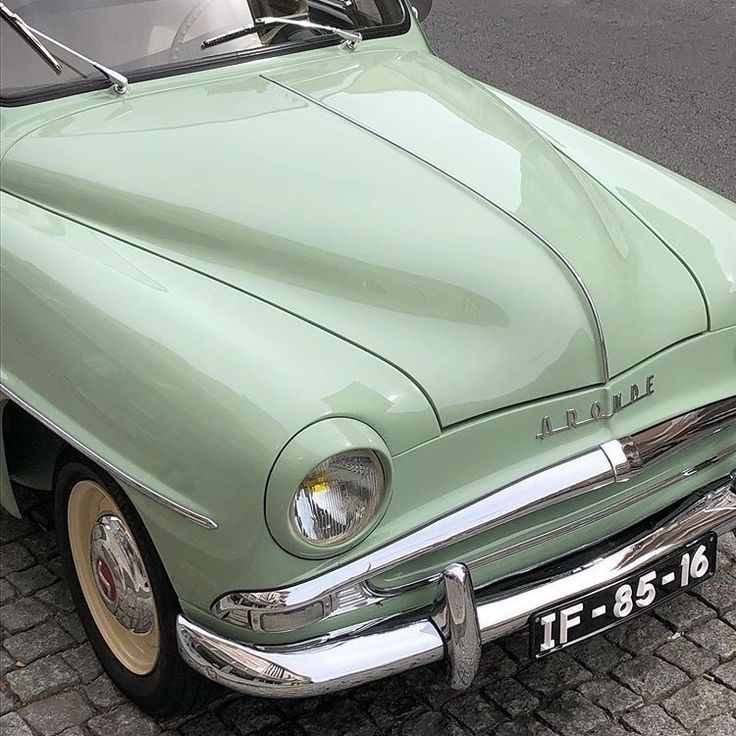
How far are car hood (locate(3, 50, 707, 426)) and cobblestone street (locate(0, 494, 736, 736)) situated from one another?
91 centimetres

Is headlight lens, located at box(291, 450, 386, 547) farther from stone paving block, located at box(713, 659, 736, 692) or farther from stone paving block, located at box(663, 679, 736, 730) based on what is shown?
stone paving block, located at box(713, 659, 736, 692)

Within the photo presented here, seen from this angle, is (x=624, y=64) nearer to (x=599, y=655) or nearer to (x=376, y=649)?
(x=599, y=655)

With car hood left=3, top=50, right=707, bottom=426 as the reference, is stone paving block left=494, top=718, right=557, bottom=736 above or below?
below

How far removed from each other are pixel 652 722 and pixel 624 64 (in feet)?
17.8

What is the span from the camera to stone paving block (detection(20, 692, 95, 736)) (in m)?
3.00

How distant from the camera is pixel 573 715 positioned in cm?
295

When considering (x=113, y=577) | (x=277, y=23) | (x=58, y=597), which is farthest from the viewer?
(x=277, y=23)

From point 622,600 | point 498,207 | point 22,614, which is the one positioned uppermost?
point 498,207

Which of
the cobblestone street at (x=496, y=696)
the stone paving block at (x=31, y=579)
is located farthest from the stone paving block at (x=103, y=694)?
the stone paving block at (x=31, y=579)

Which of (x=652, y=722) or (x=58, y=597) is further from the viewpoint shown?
(x=58, y=597)

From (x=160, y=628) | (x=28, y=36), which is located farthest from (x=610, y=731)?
(x=28, y=36)

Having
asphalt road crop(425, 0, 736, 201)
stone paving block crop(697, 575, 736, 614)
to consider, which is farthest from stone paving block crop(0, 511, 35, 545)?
asphalt road crop(425, 0, 736, 201)

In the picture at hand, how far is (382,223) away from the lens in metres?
2.78

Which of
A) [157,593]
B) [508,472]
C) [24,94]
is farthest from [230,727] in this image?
[24,94]
